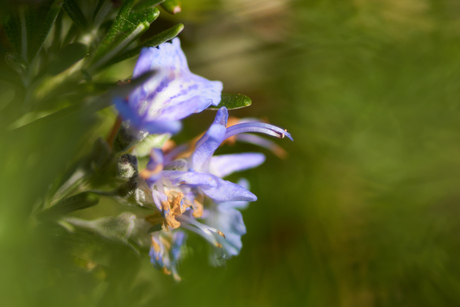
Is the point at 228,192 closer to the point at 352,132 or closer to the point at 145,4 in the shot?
the point at 145,4

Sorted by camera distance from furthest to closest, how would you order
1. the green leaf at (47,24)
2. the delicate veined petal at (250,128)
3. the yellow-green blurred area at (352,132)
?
1. the yellow-green blurred area at (352,132)
2. the delicate veined petal at (250,128)
3. the green leaf at (47,24)

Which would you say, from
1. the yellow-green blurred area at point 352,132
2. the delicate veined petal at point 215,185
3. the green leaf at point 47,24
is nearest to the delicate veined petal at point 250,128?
the delicate veined petal at point 215,185

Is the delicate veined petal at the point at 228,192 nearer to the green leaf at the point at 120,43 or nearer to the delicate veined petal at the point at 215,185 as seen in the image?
the delicate veined petal at the point at 215,185

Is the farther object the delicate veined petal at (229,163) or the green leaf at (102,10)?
the delicate veined petal at (229,163)

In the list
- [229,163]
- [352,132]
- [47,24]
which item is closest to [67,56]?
[47,24]

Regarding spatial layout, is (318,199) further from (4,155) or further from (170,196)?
(4,155)

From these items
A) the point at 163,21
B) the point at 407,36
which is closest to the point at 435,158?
the point at 407,36

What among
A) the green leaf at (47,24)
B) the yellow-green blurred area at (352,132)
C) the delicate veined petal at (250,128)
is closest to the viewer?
the green leaf at (47,24)
